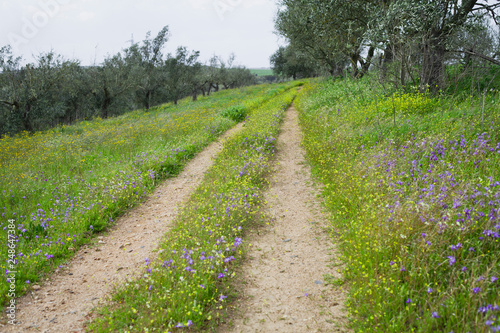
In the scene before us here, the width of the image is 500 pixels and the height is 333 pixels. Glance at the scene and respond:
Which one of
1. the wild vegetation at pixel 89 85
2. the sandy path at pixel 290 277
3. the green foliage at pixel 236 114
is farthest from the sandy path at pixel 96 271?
the wild vegetation at pixel 89 85

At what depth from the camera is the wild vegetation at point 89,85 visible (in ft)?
72.4

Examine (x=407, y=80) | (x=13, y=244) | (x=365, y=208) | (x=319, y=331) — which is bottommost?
(x=319, y=331)

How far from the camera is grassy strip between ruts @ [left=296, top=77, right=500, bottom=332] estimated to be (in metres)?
3.04

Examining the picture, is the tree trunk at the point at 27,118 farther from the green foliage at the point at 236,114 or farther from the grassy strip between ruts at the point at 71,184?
the green foliage at the point at 236,114

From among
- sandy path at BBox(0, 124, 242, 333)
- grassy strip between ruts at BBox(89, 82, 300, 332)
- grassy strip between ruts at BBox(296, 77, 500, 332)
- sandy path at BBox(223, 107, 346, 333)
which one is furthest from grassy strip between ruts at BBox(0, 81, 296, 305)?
grassy strip between ruts at BBox(296, 77, 500, 332)

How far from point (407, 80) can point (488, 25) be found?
11.9ft

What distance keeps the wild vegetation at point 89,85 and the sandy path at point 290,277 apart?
79.5 ft

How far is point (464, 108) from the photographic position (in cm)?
754

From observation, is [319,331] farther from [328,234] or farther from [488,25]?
[488,25]

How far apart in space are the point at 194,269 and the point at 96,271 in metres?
2.04

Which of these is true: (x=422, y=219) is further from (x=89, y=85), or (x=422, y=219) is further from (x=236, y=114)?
(x=89, y=85)

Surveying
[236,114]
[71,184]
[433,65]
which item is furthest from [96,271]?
[236,114]

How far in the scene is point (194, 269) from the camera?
161 inches

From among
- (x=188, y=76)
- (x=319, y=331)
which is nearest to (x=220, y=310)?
(x=319, y=331)
